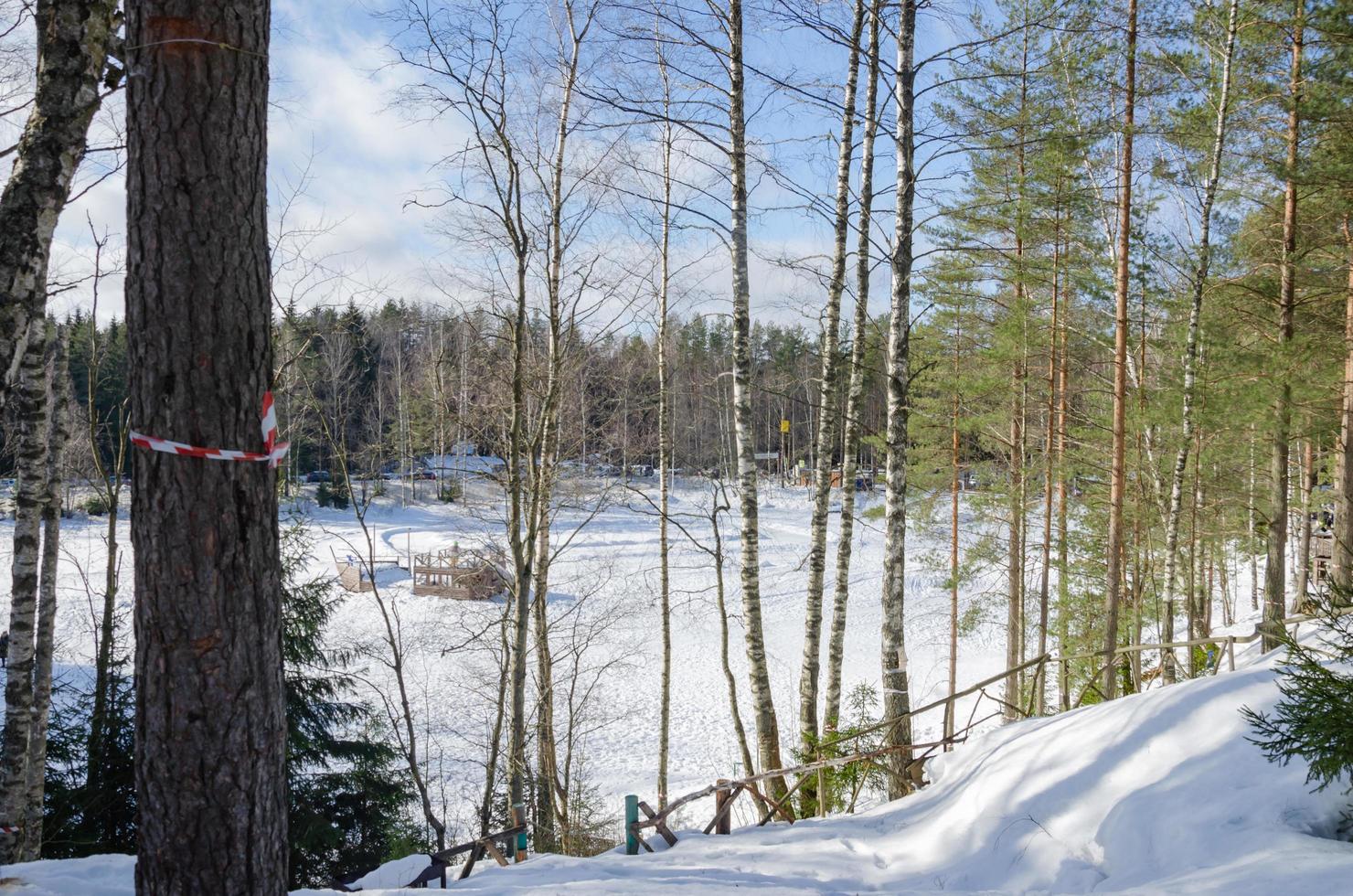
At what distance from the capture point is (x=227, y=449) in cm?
233

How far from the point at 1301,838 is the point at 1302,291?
1074 centimetres

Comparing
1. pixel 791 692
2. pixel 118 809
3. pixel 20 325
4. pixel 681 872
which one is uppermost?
pixel 20 325

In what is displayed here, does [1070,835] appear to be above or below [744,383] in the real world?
below

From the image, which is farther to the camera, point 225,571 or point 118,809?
point 118,809

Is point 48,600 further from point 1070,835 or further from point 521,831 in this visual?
point 1070,835

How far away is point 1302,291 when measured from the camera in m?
11.1

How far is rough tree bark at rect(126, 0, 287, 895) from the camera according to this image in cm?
230

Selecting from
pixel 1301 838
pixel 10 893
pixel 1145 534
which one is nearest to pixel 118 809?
pixel 10 893

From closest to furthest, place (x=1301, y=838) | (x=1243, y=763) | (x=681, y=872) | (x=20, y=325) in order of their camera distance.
Result: (x=1301, y=838) → (x=20, y=325) → (x=1243, y=763) → (x=681, y=872)

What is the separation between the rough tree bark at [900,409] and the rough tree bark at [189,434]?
5.47 meters

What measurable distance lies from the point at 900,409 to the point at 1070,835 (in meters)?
3.64

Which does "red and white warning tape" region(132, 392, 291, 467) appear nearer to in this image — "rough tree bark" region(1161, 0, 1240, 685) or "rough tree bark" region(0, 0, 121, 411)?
"rough tree bark" region(0, 0, 121, 411)

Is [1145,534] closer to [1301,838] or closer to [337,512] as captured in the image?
[1301,838]

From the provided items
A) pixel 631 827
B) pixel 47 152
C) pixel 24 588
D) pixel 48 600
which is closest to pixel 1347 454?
pixel 631 827
